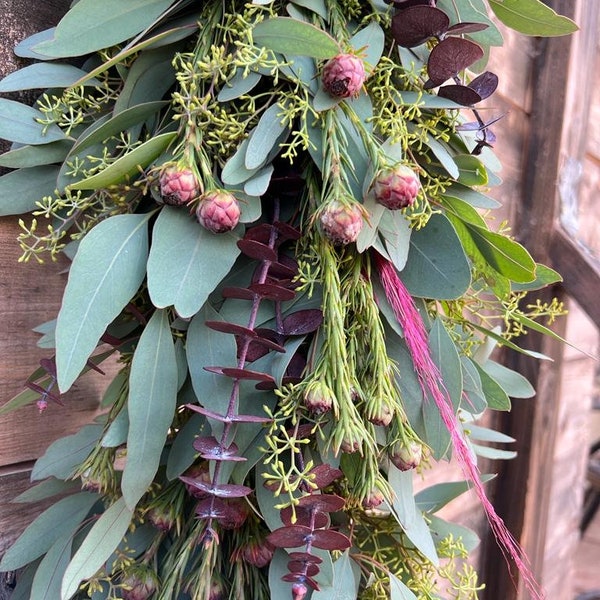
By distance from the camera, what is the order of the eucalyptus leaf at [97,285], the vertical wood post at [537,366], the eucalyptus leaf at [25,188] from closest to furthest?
the eucalyptus leaf at [97,285] → the eucalyptus leaf at [25,188] → the vertical wood post at [537,366]

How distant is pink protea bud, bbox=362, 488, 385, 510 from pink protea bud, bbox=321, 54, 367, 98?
258 mm

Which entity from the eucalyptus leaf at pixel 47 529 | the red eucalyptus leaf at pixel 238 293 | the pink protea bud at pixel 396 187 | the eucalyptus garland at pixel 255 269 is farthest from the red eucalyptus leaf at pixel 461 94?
the eucalyptus leaf at pixel 47 529

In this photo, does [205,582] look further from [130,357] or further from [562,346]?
[562,346]

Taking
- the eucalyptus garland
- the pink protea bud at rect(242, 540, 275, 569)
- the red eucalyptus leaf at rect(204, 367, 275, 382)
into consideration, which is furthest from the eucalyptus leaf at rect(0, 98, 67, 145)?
the pink protea bud at rect(242, 540, 275, 569)

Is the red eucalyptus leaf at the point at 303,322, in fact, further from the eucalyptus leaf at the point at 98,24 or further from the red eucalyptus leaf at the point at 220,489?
the eucalyptus leaf at the point at 98,24

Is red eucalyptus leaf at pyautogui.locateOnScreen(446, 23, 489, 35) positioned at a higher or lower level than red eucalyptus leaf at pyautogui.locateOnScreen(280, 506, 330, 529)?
higher

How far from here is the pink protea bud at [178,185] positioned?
37 cm

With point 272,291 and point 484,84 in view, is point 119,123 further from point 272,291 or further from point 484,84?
point 484,84

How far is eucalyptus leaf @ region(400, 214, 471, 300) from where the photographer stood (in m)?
0.44

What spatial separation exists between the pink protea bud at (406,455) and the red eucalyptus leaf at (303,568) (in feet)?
0.28

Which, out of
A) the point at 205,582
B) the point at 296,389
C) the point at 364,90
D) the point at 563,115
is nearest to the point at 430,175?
the point at 364,90

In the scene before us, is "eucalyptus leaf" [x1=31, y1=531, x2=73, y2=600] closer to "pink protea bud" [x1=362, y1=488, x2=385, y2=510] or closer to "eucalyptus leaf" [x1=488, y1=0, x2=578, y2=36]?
"pink protea bud" [x1=362, y1=488, x2=385, y2=510]

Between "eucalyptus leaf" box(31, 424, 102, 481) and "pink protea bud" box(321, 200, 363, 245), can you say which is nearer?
"pink protea bud" box(321, 200, 363, 245)

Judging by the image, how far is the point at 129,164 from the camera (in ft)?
1.27
